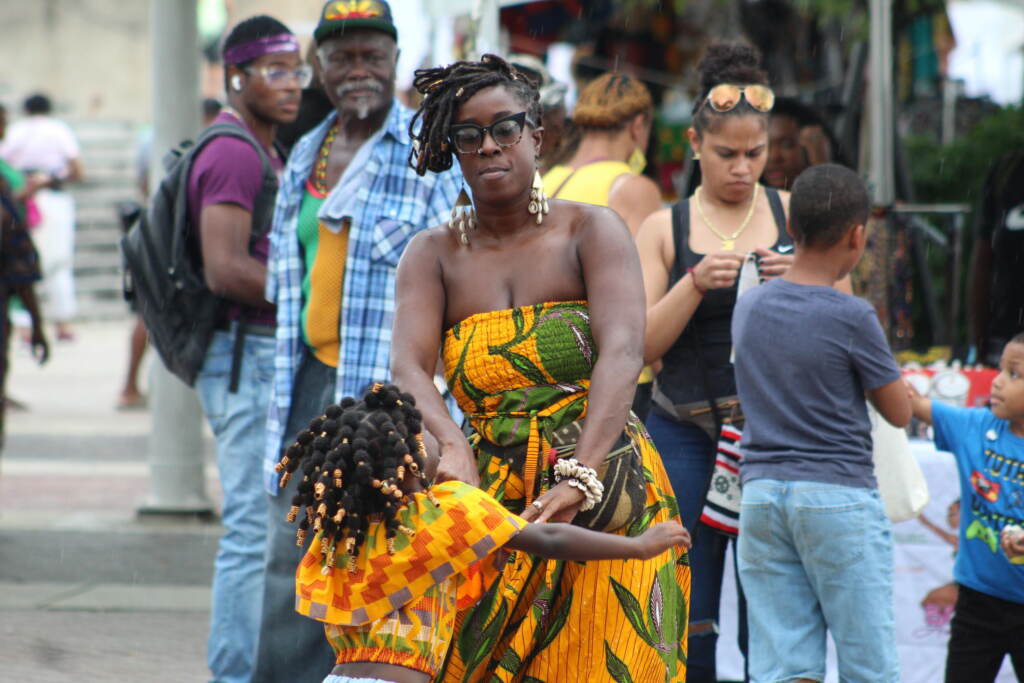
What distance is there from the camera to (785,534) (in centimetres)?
397

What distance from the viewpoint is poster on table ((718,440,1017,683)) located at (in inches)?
201

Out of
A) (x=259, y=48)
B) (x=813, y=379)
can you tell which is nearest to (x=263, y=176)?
(x=259, y=48)

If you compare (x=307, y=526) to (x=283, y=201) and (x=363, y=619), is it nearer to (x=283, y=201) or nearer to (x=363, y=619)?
(x=363, y=619)

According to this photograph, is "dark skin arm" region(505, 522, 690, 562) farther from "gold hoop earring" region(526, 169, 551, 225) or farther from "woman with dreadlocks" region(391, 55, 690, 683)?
"gold hoop earring" region(526, 169, 551, 225)

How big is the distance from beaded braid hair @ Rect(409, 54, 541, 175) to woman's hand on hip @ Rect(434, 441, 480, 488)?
0.66 metres

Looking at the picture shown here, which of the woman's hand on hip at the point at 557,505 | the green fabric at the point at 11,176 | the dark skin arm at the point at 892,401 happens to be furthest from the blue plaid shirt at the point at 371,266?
the green fabric at the point at 11,176

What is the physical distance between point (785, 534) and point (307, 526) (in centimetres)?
176

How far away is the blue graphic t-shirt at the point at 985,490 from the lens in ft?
13.9

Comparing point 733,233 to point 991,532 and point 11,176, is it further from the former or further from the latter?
point 11,176

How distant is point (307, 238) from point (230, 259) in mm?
448

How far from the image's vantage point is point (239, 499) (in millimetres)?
4793

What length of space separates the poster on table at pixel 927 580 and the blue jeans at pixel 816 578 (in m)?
1.20

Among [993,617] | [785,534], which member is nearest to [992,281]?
[993,617]

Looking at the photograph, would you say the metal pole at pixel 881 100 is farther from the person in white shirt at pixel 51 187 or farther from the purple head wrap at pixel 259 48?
the person in white shirt at pixel 51 187
